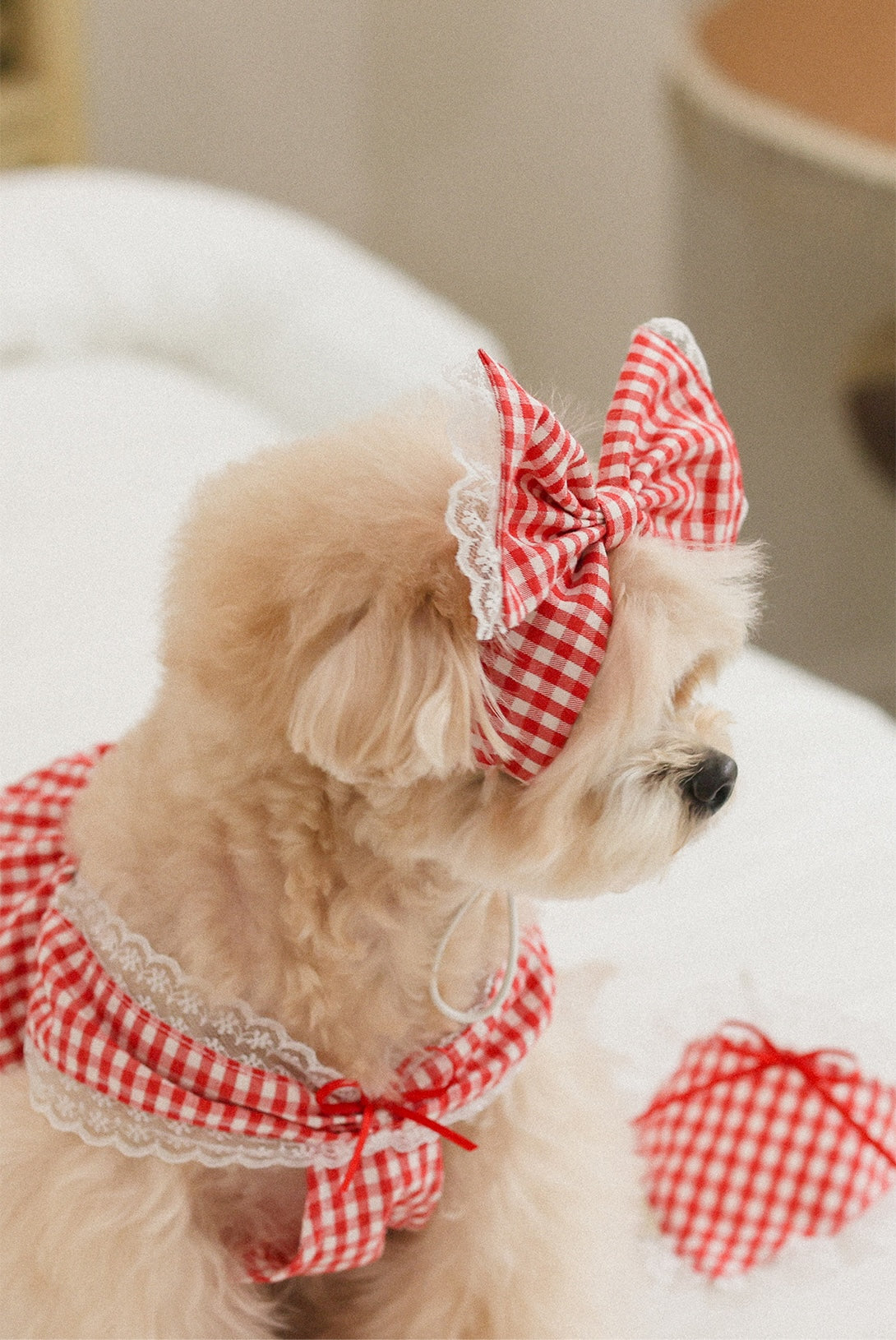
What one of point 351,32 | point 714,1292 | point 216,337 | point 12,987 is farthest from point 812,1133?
point 351,32

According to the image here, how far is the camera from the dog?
0.71 meters

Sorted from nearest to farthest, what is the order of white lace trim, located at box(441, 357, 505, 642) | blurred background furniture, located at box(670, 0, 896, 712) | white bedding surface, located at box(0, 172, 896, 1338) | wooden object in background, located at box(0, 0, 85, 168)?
white lace trim, located at box(441, 357, 505, 642), white bedding surface, located at box(0, 172, 896, 1338), blurred background furniture, located at box(670, 0, 896, 712), wooden object in background, located at box(0, 0, 85, 168)

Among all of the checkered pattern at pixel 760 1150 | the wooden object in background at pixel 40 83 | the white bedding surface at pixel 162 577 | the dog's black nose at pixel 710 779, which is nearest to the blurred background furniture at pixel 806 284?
the white bedding surface at pixel 162 577

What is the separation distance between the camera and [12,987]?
0.93 meters

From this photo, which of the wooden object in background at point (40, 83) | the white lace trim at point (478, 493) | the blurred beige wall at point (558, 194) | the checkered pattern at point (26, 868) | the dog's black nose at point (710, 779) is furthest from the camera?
the wooden object in background at point (40, 83)

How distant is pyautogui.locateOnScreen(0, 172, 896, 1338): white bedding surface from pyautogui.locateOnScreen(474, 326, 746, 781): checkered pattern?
16 cm

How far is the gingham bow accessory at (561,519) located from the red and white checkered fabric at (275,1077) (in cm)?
22

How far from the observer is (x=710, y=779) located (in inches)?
30.6

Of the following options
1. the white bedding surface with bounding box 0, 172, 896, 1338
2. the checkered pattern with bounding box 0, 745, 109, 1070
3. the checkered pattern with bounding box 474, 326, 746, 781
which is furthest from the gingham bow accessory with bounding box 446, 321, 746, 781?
the checkered pattern with bounding box 0, 745, 109, 1070

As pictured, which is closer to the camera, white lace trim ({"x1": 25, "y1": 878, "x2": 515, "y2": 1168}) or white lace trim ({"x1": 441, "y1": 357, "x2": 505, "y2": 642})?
white lace trim ({"x1": 441, "y1": 357, "x2": 505, "y2": 642})

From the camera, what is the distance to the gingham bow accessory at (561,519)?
68 centimetres

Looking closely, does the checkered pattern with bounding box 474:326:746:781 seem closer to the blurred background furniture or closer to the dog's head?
the dog's head

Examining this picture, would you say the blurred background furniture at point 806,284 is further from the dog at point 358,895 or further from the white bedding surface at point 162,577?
the dog at point 358,895

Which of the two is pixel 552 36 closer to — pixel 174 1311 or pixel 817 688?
pixel 817 688
